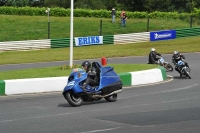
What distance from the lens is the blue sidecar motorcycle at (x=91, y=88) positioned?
13334 millimetres

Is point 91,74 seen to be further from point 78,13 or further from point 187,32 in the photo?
point 78,13

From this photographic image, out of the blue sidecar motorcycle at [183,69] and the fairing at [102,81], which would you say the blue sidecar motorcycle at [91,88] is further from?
the blue sidecar motorcycle at [183,69]

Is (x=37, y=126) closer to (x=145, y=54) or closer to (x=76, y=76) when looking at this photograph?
(x=76, y=76)

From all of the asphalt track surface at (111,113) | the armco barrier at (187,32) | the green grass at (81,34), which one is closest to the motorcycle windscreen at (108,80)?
the asphalt track surface at (111,113)

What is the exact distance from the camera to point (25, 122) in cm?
1090

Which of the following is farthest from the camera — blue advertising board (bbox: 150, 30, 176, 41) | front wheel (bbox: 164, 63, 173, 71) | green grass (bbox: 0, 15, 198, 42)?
green grass (bbox: 0, 15, 198, 42)

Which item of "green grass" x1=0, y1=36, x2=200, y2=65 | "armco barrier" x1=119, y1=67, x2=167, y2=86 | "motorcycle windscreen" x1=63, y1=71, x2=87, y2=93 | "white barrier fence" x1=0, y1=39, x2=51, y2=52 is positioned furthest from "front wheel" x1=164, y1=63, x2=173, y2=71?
"white barrier fence" x1=0, y1=39, x2=51, y2=52

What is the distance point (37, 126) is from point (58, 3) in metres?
71.7

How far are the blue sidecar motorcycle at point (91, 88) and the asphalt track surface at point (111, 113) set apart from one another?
23 centimetres

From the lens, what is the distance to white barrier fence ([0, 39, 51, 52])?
38469mm

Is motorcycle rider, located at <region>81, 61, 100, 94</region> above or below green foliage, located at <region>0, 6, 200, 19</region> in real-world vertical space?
below

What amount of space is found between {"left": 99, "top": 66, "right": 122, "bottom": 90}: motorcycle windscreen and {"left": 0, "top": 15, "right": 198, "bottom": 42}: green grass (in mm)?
29052

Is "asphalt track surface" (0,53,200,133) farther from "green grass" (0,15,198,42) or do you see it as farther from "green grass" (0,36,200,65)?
"green grass" (0,15,198,42)

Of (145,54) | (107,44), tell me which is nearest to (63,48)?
(107,44)
